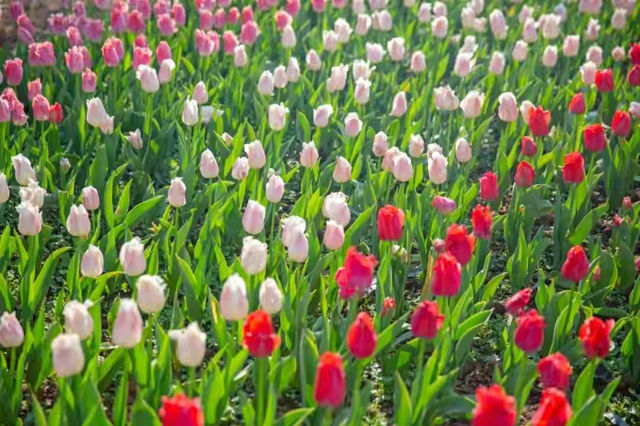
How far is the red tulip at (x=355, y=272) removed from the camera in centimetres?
251

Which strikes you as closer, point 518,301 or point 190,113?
point 518,301

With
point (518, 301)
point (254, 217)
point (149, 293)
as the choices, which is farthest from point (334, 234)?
point (149, 293)

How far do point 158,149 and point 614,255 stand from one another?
219 centimetres

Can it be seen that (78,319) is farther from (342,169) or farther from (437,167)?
(437,167)

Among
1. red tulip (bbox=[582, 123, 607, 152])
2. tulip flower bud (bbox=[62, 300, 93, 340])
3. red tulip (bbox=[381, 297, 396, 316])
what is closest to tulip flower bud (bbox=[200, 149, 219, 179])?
red tulip (bbox=[381, 297, 396, 316])

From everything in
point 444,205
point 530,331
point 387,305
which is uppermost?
point 530,331

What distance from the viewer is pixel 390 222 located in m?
2.90

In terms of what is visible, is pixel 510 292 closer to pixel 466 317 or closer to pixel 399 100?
pixel 466 317

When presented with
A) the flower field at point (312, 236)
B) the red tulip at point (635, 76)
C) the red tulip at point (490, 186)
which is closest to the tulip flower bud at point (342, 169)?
the flower field at point (312, 236)

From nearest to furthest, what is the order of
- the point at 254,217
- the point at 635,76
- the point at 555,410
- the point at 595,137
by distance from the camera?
1. the point at 555,410
2. the point at 254,217
3. the point at 595,137
4. the point at 635,76

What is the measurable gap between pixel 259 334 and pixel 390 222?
780 millimetres

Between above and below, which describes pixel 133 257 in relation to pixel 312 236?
above

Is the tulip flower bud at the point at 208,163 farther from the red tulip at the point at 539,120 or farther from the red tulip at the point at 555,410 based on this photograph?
the red tulip at the point at 555,410

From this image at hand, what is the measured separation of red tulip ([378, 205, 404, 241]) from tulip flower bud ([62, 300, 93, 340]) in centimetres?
101
